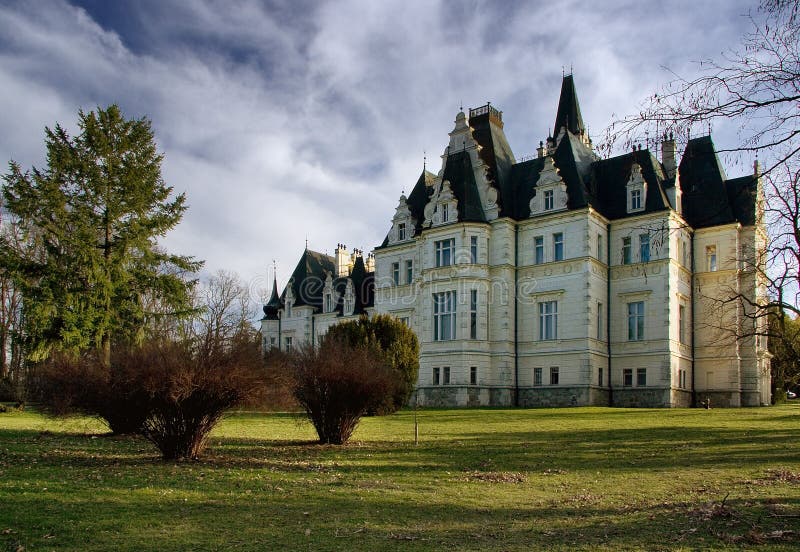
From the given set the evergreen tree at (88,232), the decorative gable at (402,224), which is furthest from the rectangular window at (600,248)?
the evergreen tree at (88,232)

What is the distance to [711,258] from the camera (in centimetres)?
4353

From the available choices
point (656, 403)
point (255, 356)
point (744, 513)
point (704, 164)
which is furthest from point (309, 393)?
point (704, 164)

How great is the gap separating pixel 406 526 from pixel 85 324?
69.2 feet

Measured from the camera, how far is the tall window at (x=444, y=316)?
43062 millimetres

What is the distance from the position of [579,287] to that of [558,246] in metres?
3.01

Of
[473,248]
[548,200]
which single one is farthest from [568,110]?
[473,248]

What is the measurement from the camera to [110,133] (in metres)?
27.8

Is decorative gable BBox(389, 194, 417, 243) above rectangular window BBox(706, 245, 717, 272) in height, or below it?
above

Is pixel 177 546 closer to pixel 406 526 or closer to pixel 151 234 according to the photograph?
pixel 406 526

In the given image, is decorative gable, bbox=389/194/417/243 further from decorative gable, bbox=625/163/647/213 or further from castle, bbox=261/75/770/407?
decorative gable, bbox=625/163/647/213

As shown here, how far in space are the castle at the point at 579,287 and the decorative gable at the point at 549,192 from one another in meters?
0.08

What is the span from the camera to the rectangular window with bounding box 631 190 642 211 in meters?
42.2

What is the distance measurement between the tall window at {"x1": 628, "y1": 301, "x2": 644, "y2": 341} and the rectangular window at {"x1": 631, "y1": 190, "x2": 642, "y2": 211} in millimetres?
5762

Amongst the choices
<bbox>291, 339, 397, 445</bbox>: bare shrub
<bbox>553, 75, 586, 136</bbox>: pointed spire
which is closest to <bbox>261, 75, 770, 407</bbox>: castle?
<bbox>553, 75, 586, 136</bbox>: pointed spire
